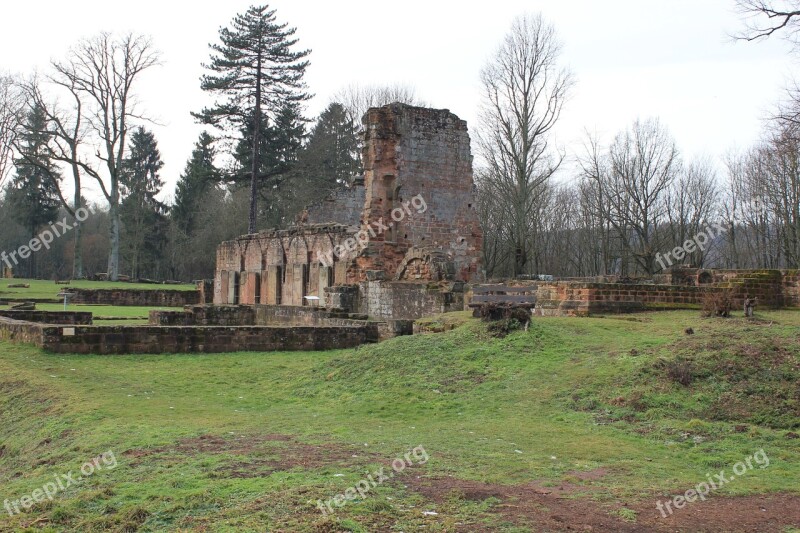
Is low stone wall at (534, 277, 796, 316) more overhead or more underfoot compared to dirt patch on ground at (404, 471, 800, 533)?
more overhead

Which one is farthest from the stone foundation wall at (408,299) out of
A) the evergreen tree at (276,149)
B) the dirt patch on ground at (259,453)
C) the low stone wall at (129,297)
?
the evergreen tree at (276,149)

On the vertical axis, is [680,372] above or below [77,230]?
below

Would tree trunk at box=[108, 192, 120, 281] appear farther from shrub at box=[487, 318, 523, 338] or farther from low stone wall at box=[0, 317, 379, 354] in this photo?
shrub at box=[487, 318, 523, 338]

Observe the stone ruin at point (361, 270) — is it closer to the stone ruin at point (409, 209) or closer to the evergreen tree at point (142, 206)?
the stone ruin at point (409, 209)

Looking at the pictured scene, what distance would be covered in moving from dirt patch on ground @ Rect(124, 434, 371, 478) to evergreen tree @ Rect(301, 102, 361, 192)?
159 feet

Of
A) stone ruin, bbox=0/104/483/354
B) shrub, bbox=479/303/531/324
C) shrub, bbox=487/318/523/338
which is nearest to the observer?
shrub, bbox=487/318/523/338

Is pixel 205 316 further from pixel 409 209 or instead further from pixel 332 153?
pixel 332 153

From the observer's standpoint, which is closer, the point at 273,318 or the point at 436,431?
the point at 436,431

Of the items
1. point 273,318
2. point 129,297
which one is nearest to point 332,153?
point 129,297

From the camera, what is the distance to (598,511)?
19.3 feet

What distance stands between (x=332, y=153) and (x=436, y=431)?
50915mm

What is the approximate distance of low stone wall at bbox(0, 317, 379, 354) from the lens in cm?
1596

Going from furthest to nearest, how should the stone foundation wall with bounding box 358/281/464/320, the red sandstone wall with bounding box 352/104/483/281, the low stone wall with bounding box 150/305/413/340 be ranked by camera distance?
the red sandstone wall with bounding box 352/104/483/281
the stone foundation wall with bounding box 358/281/464/320
the low stone wall with bounding box 150/305/413/340

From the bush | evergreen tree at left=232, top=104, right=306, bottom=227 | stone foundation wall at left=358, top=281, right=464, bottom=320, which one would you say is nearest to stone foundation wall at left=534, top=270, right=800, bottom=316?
stone foundation wall at left=358, top=281, right=464, bottom=320
